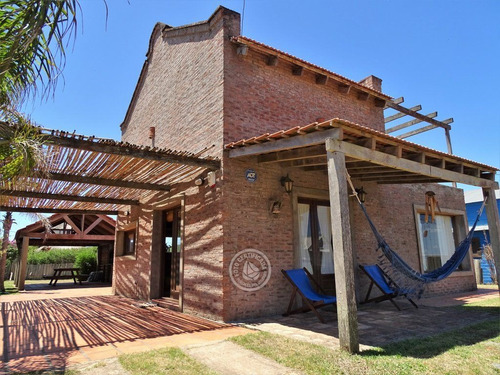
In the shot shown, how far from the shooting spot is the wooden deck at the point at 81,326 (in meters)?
4.32

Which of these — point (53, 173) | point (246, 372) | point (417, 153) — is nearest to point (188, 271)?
point (53, 173)

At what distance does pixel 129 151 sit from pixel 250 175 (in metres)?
2.24

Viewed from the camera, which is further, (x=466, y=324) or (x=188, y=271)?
(x=188, y=271)

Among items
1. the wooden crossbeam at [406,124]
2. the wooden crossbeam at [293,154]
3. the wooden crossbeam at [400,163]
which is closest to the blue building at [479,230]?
the wooden crossbeam at [406,124]

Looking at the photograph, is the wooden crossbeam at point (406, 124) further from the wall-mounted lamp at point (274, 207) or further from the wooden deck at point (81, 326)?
the wooden deck at point (81, 326)

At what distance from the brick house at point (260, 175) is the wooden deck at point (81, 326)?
68cm

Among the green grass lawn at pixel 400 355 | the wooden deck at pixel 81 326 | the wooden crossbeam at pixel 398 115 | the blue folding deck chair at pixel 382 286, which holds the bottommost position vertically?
the wooden deck at pixel 81 326

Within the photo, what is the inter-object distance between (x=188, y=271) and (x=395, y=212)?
18.7 feet

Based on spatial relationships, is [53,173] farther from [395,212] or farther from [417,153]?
[395,212]

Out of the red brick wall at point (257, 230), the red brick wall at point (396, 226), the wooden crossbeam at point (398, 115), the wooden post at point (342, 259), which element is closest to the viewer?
the wooden post at point (342, 259)

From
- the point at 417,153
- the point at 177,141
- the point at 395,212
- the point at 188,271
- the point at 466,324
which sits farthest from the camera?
the point at 395,212

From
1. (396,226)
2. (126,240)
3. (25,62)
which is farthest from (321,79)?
(126,240)

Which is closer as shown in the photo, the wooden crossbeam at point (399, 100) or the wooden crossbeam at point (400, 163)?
the wooden crossbeam at point (400, 163)

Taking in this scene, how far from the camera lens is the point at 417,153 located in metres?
5.62
